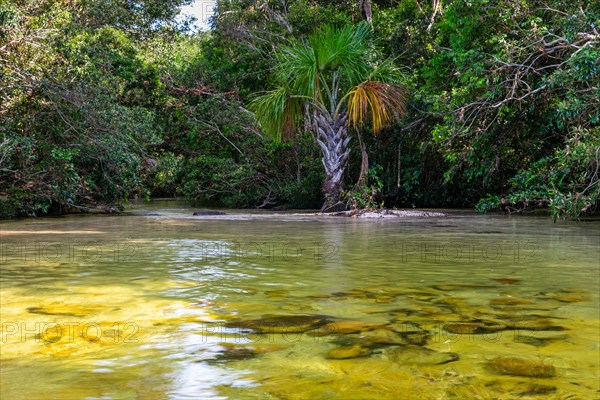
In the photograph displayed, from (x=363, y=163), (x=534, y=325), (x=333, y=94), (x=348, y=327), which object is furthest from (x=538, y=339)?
(x=363, y=163)

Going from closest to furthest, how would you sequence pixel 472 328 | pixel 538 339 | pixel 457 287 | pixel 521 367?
pixel 521 367
pixel 538 339
pixel 472 328
pixel 457 287

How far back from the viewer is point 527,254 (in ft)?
19.8

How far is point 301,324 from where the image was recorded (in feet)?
10.1

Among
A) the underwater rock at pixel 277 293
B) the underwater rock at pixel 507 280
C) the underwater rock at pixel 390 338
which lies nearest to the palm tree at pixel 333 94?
the underwater rock at pixel 507 280

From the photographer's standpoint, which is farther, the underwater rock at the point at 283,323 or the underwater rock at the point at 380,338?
the underwater rock at the point at 283,323

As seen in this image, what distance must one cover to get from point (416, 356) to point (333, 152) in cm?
1240

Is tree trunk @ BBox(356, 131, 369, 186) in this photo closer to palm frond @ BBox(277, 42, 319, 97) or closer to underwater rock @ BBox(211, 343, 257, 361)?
palm frond @ BBox(277, 42, 319, 97)

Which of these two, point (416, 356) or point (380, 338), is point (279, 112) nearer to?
point (380, 338)

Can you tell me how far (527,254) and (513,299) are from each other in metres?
2.51

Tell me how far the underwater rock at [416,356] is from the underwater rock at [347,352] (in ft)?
0.30

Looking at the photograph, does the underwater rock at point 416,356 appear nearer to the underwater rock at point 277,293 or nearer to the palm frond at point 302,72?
the underwater rock at point 277,293

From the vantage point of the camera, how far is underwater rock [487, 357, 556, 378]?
228 cm

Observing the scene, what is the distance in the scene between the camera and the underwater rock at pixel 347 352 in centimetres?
253

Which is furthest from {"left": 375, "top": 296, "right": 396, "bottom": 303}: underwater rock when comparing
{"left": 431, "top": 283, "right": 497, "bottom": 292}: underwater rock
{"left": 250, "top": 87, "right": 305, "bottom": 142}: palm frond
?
{"left": 250, "top": 87, "right": 305, "bottom": 142}: palm frond
